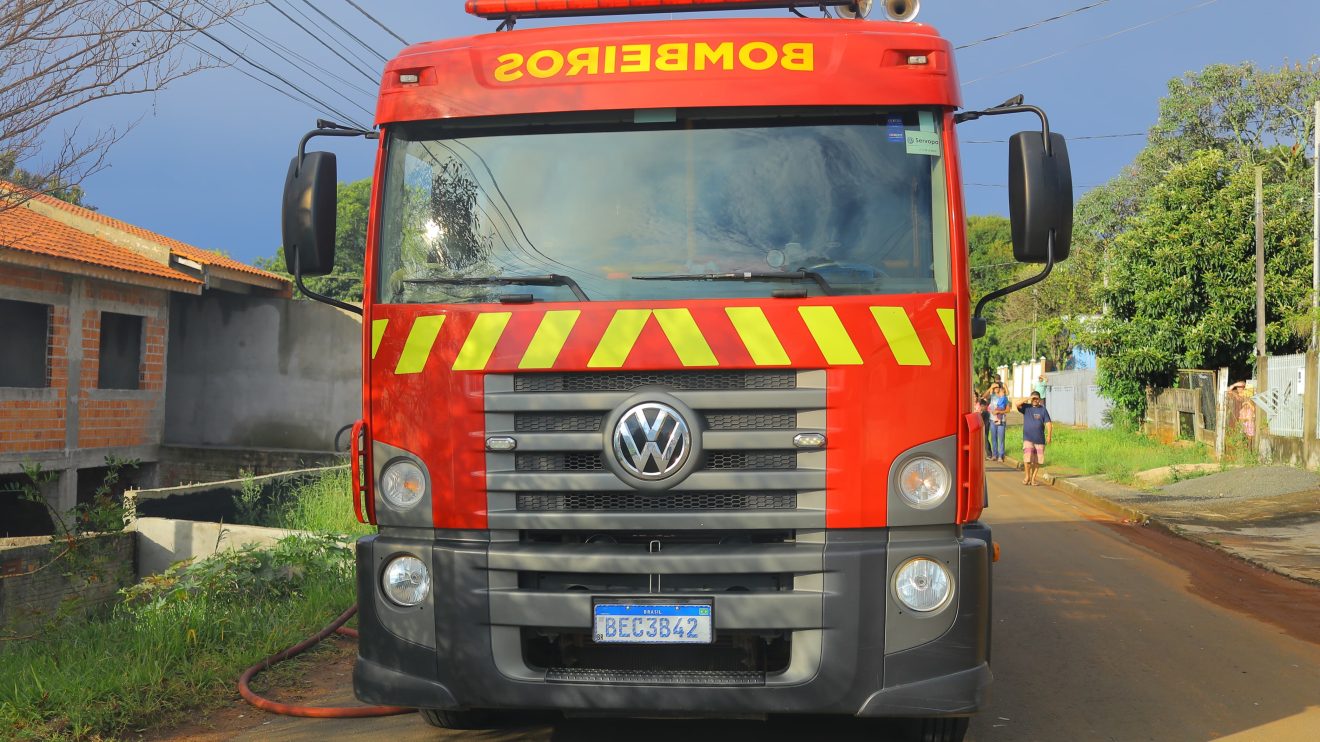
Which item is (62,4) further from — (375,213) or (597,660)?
(597,660)

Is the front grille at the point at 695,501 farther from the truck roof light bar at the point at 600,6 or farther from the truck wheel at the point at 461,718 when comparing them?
the truck roof light bar at the point at 600,6

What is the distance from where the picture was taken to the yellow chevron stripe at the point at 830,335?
392 centimetres

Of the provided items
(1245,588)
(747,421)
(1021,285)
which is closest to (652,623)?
(747,421)

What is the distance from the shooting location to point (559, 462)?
402 cm

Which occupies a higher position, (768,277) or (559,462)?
(768,277)

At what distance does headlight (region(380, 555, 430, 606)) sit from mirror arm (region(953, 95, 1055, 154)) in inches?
101

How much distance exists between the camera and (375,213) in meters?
4.41

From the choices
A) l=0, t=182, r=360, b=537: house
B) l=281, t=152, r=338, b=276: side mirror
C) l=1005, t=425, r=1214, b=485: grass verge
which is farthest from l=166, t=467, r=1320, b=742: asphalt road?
l=1005, t=425, r=1214, b=485: grass verge

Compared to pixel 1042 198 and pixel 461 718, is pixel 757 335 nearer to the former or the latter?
pixel 1042 198

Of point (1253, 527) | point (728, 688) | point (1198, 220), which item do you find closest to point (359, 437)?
point (728, 688)

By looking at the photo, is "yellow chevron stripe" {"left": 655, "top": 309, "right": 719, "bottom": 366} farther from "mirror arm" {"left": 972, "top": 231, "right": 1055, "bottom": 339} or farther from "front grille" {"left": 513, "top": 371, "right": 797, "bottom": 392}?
"mirror arm" {"left": 972, "top": 231, "right": 1055, "bottom": 339}

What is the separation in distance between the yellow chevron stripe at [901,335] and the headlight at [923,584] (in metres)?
0.69

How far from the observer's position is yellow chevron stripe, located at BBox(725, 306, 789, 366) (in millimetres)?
3912

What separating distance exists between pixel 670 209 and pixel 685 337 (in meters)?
0.56
